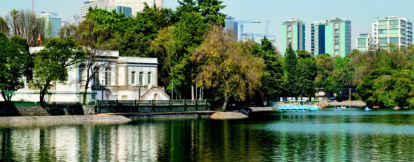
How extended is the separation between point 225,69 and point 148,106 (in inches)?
477

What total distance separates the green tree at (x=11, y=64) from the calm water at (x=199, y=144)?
6940mm

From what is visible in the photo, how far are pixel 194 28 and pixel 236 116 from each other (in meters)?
17.5

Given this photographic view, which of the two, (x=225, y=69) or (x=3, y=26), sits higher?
(x=3, y=26)

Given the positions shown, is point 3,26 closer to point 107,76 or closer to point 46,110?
point 107,76

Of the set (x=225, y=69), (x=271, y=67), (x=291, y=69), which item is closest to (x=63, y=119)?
(x=225, y=69)

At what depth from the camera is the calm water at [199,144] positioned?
3356 cm

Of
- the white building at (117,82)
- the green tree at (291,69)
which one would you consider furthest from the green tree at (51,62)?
the green tree at (291,69)

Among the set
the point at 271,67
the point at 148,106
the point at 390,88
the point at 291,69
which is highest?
the point at 291,69

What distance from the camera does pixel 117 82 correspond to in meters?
86.7

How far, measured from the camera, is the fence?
2769 inches

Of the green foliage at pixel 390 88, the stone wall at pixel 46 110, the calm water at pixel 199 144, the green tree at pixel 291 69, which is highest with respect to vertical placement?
the green tree at pixel 291 69

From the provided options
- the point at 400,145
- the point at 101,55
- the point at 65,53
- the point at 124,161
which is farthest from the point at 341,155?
the point at 101,55

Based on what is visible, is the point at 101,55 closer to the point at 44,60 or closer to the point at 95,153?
the point at 44,60

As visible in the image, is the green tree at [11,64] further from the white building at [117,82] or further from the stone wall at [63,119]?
the white building at [117,82]
